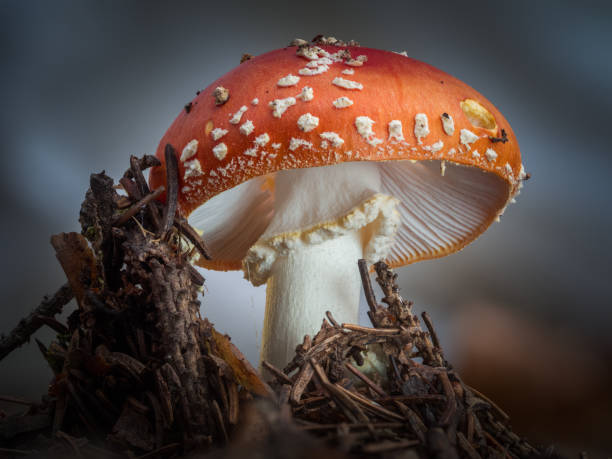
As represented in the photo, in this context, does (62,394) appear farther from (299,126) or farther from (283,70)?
(283,70)

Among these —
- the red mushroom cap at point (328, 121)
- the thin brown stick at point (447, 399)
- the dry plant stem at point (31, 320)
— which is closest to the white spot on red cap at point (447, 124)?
the red mushroom cap at point (328, 121)

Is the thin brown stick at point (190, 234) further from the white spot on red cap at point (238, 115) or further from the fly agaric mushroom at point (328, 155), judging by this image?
the white spot on red cap at point (238, 115)

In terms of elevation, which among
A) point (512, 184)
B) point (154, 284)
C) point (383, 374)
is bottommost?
point (383, 374)

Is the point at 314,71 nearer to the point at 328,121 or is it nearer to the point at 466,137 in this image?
the point at 328,121

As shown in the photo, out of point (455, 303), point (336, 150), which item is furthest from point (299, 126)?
point (455, 303)

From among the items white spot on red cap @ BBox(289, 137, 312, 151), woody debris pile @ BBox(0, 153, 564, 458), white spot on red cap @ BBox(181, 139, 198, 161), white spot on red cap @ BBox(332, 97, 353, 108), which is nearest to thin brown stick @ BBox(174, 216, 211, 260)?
woody debris pile @ BBox(0, 153, 564, 458)

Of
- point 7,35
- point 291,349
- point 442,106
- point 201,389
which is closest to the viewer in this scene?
point 201,389

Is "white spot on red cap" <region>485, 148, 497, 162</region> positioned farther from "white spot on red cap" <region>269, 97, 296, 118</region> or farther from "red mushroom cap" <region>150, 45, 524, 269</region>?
"white spot on red cap" <region>269, 97, 296, 118</region>
